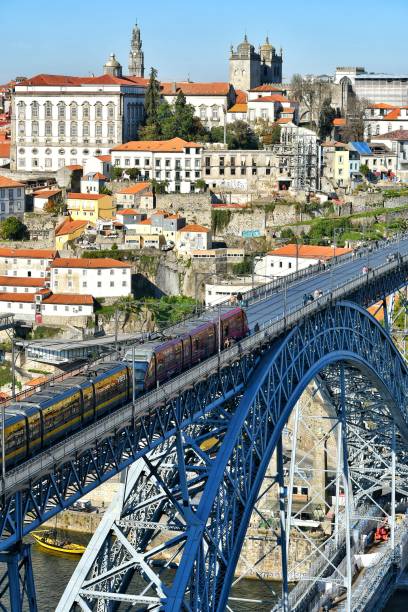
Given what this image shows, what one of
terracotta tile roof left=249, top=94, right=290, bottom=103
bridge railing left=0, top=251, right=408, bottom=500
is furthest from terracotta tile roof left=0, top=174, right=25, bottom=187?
bridge railing left=0, top=251, right=408, bottom=500

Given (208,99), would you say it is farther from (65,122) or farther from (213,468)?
(213,468)

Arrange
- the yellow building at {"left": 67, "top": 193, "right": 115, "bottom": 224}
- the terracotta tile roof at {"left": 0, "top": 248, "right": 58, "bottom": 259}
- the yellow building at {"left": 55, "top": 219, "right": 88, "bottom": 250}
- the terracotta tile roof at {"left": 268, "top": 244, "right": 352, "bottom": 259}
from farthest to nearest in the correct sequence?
the yellow building at {"left": 67, "top": 193, "right": 115, "bottom": 224} < the yellow building at {"left": 55, "top": 219, "right": 88, "bottom": 250} < the terracotta tile roof at {"left": 0, "top": 248, "right": 58, "bottom": 259} < the terracotta tile roof at {"left": 268, "top": 244, "right": 352, "bottom": 259}

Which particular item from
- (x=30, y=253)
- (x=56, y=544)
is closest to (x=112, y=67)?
(x=30, y=253)

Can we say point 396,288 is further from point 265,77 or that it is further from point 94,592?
point 265,77

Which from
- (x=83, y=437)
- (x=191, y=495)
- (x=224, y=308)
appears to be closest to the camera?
(x=83, y=437)

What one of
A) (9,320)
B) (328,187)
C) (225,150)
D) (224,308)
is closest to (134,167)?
(225,150)

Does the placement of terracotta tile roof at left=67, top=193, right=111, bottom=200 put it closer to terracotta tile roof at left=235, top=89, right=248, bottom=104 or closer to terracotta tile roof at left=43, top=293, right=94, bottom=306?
terracotta tile roof at left=43, top=293, right=94, bottom=306
